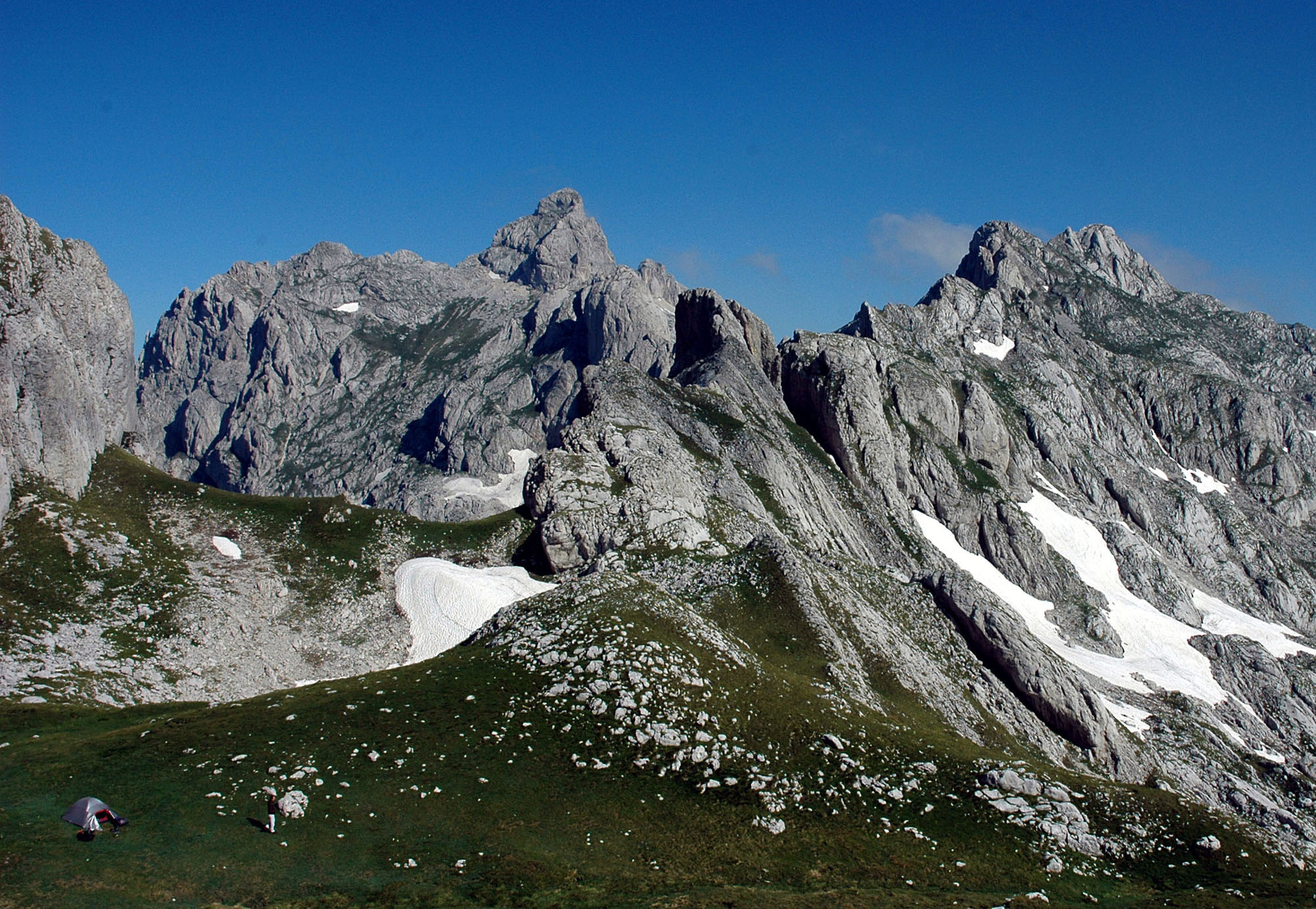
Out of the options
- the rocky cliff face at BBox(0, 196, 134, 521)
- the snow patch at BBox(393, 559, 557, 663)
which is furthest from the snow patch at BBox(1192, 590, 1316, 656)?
the rocky cliff face at BBox(0, 196, 134, 521)

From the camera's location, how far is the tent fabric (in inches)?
1039

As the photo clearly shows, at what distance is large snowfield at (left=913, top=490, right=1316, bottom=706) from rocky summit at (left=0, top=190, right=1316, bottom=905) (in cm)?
61

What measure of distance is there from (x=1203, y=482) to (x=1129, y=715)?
313 feet

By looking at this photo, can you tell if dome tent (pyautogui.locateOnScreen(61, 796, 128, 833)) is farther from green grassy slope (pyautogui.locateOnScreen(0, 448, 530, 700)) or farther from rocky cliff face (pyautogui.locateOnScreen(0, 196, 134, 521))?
rocky cliff face (pyautogui.locateOnScreen(0, 196, 134, 521))

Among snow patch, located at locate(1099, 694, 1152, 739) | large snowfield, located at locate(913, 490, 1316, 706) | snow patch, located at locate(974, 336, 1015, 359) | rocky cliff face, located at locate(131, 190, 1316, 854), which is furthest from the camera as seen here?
snow patch, located at locate(974, 336, 1015, 359)

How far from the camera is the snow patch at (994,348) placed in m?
167

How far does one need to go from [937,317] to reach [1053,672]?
110026mm

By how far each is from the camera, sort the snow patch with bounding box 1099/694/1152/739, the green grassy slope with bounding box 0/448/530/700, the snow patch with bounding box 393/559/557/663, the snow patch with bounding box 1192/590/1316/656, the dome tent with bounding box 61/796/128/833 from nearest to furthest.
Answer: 1. the dome tent with bounding box 61/796/128/833
2. the green grassy slope with bounding box 0/448/530/700
3. the snow patch with bounding box 393/559/557/663
4. the snow patch with bounding box 1099/694/1152/739
5. the snow patch with bounding box 1192/590/1316/656

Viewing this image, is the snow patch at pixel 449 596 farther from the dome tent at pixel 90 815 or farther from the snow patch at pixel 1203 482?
the snow patch at pixel 1203 482

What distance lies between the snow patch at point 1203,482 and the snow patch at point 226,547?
525ft

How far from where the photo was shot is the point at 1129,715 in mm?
85438

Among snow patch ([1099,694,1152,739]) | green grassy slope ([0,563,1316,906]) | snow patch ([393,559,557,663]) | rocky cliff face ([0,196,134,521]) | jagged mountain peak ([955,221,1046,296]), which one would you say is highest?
jagged mountain peak ([955,221,1046,296])

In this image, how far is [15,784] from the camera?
30.2 meters

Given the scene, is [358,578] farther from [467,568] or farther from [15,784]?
[15,784]
